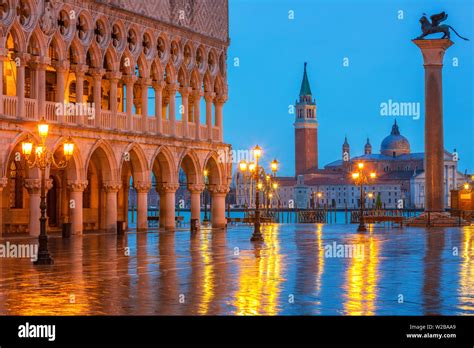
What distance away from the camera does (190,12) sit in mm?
43750

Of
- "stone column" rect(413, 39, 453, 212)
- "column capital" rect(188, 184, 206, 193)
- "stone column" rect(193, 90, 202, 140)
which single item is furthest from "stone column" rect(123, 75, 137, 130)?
Answer: "stone column" rect(413, 39, 453, 212)

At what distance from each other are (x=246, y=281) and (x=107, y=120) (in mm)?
22367

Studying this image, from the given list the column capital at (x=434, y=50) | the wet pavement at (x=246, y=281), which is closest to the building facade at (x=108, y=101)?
the wet pavement at (x=246, y=281)

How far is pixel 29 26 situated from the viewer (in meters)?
33.1

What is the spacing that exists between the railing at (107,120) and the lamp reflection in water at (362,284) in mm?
14782

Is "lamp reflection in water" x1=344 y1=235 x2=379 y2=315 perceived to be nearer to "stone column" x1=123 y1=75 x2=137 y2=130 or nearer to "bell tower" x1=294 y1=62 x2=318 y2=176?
"stone column" x1=123 y1=75 x2=137 y2=130

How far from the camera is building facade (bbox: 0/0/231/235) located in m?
33.5

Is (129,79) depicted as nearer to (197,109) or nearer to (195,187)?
(197,109)

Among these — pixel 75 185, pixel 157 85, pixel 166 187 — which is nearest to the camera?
pixel 75 185

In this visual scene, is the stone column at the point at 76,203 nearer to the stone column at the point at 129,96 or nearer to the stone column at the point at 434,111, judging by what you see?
the stone column at the point at 129,96

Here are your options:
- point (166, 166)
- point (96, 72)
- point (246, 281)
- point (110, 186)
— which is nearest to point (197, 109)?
point (166, 166)

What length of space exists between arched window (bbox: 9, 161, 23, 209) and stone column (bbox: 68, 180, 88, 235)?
8.91ft

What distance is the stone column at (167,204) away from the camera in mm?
42344

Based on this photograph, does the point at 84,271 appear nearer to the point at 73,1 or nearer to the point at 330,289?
the point at 330,289
